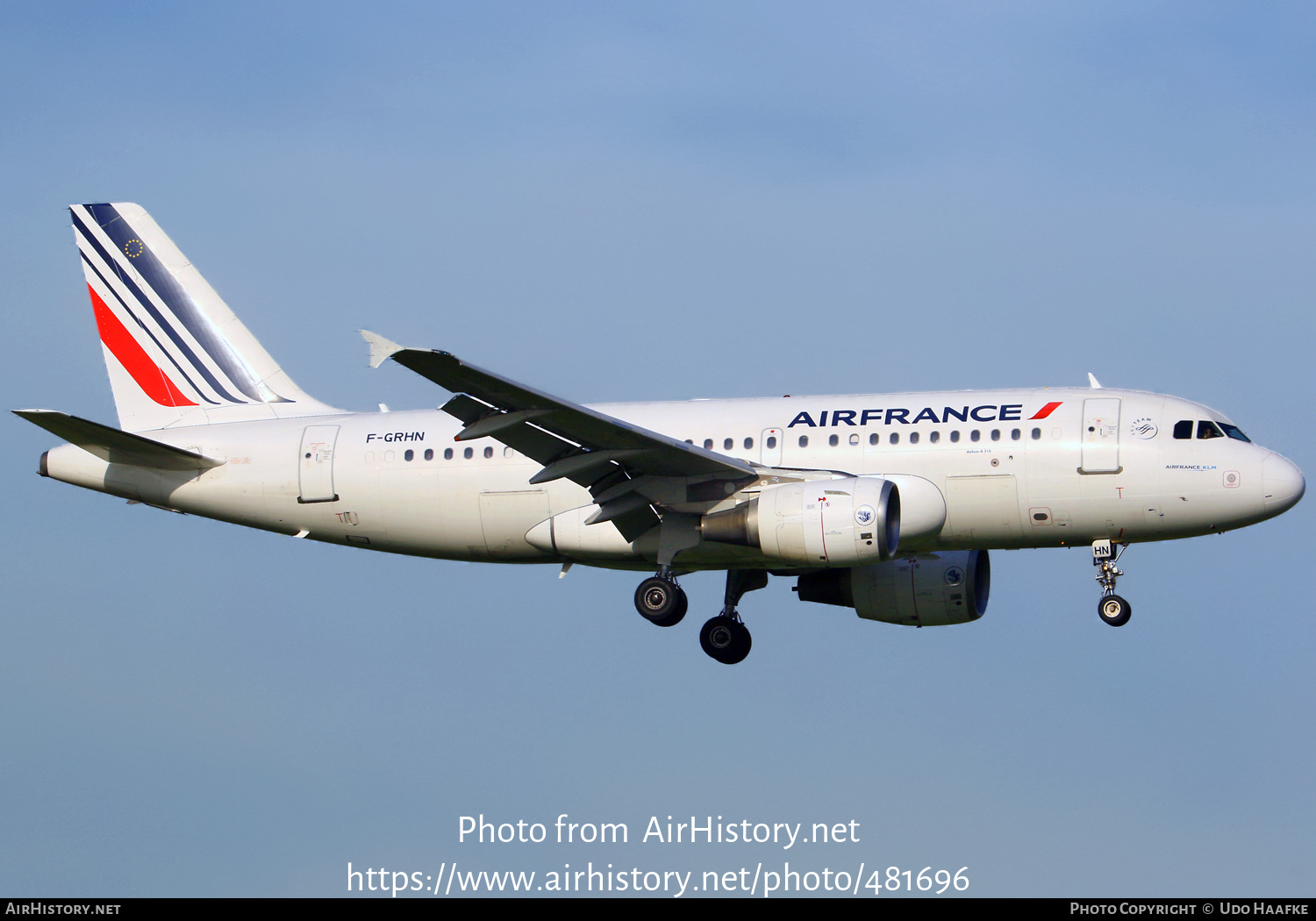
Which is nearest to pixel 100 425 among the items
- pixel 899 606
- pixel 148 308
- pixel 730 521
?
pixel 148 308

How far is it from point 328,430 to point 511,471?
4277mm

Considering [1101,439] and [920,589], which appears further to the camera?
[920,589]

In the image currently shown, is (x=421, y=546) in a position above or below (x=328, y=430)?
below

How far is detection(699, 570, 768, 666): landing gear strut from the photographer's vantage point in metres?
36.2

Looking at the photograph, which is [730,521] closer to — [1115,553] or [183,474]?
[1115,553]

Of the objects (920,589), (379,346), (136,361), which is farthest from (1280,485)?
(136,361)

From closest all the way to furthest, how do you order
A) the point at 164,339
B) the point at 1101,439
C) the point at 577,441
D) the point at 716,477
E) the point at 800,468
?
the point at 577,441
the point at 1101,439
the point at 716,477
the point at 800,468
the point at 164,339

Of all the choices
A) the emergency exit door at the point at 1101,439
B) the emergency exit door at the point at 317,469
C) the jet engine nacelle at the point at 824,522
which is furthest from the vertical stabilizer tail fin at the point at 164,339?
the emergency exit door at the point at 1101,439

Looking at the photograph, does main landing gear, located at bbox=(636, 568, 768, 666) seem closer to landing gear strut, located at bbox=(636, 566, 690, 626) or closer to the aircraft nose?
landing gear strut, located at bbox=(636, 566, 690, 626)

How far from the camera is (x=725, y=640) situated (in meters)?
36.2

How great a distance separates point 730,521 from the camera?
32.2 meters

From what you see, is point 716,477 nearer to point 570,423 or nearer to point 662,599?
point 662,599

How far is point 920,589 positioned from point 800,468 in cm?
528

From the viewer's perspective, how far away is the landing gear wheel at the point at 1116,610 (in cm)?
3266
